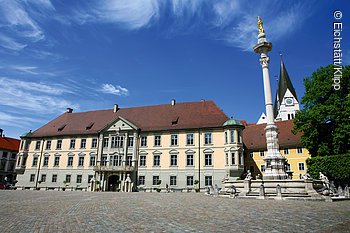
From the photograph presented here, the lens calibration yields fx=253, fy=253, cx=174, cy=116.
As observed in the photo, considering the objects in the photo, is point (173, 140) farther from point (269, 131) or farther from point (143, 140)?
point (269, 131)

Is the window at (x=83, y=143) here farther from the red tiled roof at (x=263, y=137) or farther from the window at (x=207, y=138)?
the red tiled roof at (x=263, y=137)

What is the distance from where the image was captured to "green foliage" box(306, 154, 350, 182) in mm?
27212

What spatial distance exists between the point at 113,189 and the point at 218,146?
17.4 m

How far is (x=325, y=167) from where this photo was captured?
2834 centimetres

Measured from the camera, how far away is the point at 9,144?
61.4 meters

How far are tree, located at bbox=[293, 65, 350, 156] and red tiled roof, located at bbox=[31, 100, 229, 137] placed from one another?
11.0 meters

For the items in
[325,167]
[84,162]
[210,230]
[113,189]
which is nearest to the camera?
[210,230]

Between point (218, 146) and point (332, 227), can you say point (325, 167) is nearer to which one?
point (218, 146)

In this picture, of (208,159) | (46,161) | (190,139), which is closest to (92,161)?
(46,161)

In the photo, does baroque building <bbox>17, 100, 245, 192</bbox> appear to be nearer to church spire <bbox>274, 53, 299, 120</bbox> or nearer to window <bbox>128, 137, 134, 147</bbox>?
window <bbox>128, 137, 134, 147</bbox>

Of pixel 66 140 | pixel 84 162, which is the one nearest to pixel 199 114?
pixel 84 162

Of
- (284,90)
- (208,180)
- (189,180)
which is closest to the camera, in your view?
(208,180)

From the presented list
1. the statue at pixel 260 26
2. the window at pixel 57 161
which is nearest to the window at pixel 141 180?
the window at pixel 57 161

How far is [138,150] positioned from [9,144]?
40533mm
